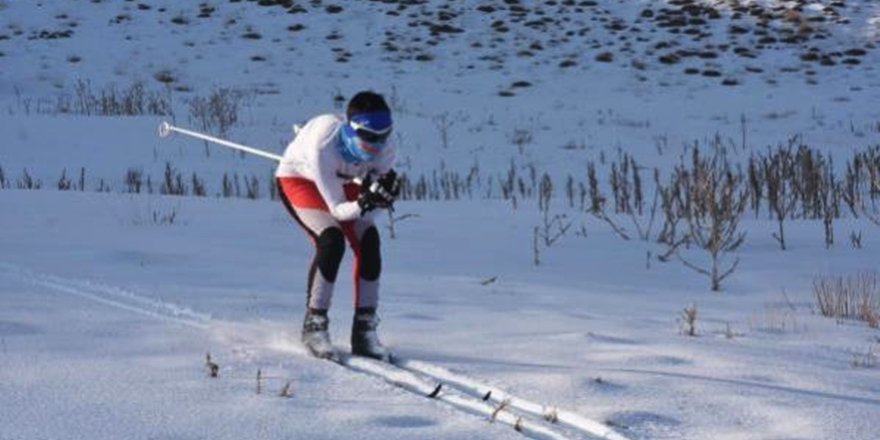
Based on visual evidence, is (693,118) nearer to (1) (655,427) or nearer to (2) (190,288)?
(2) (190,288)

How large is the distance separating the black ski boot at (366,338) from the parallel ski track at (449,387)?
1.9 inches

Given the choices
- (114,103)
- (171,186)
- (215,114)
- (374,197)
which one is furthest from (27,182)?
(374,197)

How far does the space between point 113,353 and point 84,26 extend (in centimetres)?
1894

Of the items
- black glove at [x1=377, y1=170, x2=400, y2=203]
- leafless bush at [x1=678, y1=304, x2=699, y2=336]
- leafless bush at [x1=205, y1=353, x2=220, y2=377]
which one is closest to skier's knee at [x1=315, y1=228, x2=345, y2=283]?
black glove at [x1=377, y1=170, x2=400, y2=203]

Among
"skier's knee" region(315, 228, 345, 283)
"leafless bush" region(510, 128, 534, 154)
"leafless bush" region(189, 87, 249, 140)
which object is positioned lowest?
"leafless bush" region(510, 128, 534, 154)

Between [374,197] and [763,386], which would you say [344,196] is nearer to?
[374,197]

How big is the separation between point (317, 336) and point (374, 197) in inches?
20.7

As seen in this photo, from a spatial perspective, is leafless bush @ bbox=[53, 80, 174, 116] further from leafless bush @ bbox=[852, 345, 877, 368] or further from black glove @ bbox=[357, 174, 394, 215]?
leafless bush @ bbox=[852, 345, 877, 368]

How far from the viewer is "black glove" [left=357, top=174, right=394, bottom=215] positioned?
369 cm

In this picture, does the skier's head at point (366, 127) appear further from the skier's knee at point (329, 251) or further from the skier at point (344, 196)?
the skier's knee at point (329, 251)

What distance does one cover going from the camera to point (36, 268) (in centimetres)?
515

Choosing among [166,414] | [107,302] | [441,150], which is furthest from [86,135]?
[166,414]

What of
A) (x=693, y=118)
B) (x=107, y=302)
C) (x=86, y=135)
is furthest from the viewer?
(x=693, y=118)

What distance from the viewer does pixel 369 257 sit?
3971mm
